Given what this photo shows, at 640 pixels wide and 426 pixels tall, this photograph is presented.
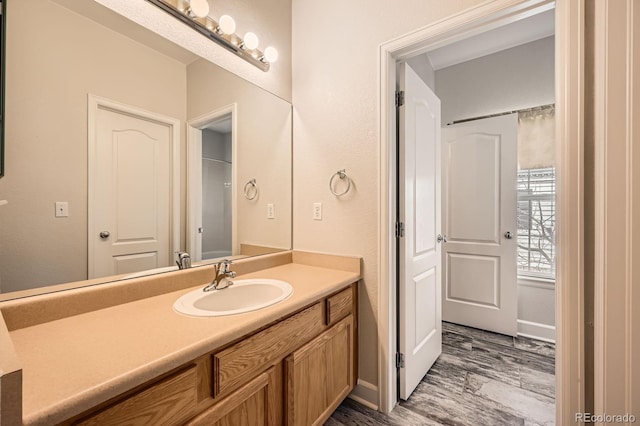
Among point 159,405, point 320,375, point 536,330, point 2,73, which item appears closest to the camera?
point 159,405

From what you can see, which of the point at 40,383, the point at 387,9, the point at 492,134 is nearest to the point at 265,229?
the point at 40,383

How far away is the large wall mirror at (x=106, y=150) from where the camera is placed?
910 mm

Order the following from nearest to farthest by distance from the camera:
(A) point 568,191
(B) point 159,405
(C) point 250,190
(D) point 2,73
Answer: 1. (B) point 159,405
2. (D) point 2,73
3. (A) point 568,191
4. (C) point 250,190

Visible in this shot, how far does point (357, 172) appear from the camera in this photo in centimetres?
162

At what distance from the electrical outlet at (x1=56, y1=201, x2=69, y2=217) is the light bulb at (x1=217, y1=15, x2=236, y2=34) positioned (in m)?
1.10

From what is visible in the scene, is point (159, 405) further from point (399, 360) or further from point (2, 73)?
point (399, 360)

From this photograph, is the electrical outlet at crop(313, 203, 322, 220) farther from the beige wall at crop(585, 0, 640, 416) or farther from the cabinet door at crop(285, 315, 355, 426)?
the beige wall at crop(585, 0, 640, 416)

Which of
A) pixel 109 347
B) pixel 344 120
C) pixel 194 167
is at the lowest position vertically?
pixel 109 347

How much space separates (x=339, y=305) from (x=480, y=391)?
45.5 inches

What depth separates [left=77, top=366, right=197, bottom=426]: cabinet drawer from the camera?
61 cm

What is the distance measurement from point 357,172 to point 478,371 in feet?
5.49

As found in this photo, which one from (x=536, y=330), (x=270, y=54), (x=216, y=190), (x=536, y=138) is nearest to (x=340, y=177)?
(x=216, y=190)

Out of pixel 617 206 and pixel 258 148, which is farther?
pixel 258 148

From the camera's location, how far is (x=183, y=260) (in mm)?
1312
